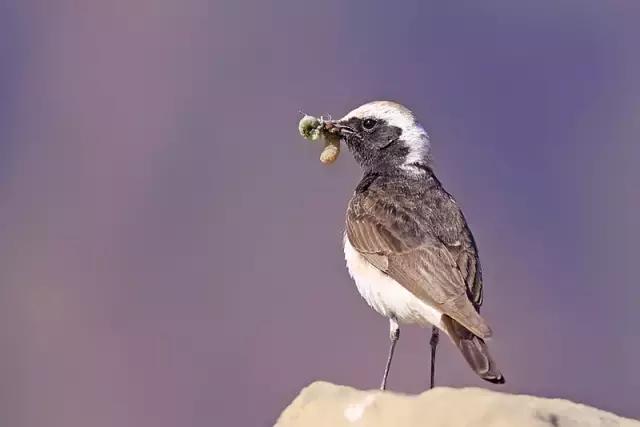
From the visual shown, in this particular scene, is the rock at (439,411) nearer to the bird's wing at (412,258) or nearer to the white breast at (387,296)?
the bird's wing at (412,258)

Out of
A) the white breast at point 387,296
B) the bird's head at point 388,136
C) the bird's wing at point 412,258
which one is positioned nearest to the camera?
the bird's wing at point 412,258

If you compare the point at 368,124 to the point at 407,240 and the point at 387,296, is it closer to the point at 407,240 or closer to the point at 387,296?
the point at 407,240

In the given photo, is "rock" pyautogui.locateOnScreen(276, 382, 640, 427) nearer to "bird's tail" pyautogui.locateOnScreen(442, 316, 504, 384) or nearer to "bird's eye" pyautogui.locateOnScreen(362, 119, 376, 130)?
"bird's tail" pyautogui.locateOnScreen(442, 316, 504, 384)

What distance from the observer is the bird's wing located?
19.3ft

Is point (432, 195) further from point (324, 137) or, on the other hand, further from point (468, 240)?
point (324, 137)

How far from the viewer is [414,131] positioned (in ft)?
25.1

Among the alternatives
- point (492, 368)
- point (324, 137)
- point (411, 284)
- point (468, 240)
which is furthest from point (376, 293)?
point (324, 137)

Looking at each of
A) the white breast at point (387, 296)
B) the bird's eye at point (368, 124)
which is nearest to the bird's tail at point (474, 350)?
the white breast at point (387, 296)

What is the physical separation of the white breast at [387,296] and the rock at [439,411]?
0.85m

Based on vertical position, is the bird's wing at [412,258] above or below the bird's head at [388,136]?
below

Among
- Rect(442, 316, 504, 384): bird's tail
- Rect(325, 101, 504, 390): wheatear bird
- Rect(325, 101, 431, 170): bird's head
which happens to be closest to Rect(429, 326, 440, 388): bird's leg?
Rect(325, 101, 504, 390): wheatear bird

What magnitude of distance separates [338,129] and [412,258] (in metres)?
1.78

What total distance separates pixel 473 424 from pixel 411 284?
5.22 feet

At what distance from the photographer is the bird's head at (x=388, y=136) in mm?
7648
